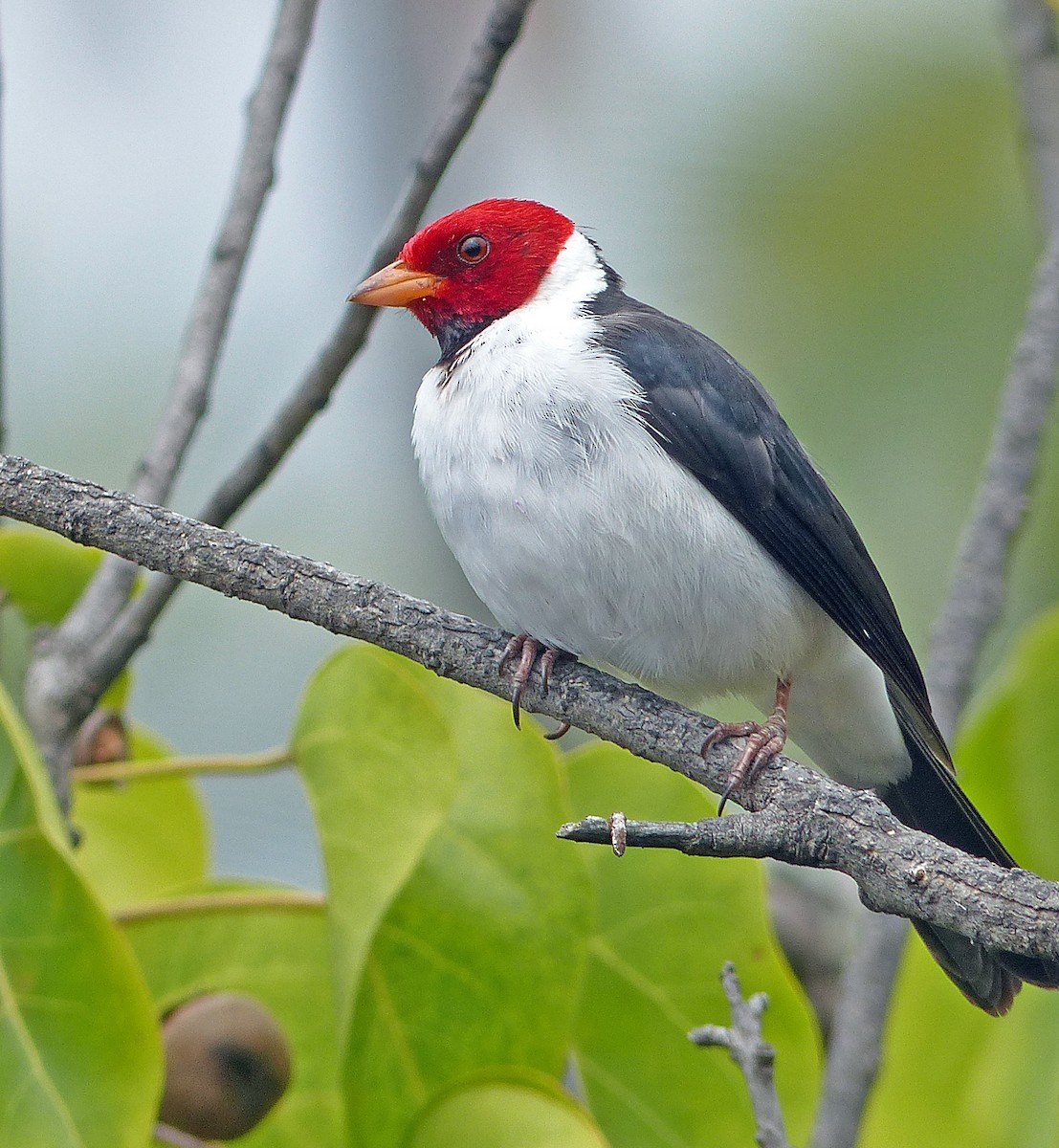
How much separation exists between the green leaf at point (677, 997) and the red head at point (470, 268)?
1165 millimetres

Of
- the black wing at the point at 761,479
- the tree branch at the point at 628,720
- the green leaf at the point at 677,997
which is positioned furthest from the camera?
the black wing at the point at 761,479

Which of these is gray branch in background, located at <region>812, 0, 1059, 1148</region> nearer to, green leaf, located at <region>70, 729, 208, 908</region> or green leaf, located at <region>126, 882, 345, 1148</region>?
green leaf, located at <region>126, 882, 345, 1148</region>

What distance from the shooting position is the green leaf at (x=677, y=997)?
241 cm

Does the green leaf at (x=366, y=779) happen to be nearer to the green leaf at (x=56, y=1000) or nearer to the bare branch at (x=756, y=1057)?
the green leaf at (x=56, y=1000)

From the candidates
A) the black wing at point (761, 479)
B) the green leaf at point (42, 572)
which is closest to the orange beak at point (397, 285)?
the black wing at point (761, 479)

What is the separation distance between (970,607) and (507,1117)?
1703 mm

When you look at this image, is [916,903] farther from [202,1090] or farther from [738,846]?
[202,1090]

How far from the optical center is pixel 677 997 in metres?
2.43

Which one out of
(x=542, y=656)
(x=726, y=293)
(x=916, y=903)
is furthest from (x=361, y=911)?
(x=726, y=293)

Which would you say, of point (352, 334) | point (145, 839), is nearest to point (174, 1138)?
point (145, 839)

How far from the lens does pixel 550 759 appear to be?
2.25 meters

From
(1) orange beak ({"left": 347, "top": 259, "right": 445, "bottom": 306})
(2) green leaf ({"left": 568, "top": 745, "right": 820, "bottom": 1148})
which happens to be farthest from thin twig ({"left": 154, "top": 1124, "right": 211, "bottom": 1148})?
(1) orange beak ({"left": 347, "top": 259, "right": 445, "bottom": 306})

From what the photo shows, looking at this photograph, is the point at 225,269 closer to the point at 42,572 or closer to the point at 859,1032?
the point at 42,572

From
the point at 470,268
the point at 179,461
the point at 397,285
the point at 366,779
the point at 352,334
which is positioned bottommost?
the point at 366,779
